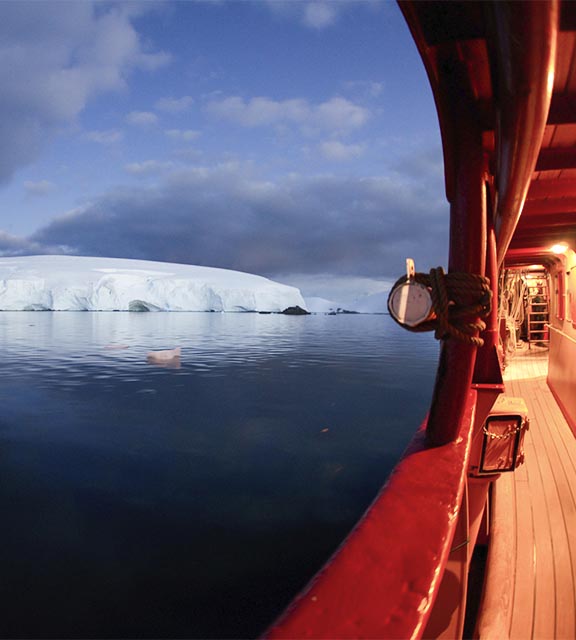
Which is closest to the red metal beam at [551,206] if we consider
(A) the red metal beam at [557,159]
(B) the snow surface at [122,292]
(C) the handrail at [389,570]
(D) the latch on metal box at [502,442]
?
(A) the red metal beam at [557,159]

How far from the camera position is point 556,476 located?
11.1 feet

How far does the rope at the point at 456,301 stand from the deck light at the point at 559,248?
4512mm

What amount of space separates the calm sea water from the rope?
12.2ft

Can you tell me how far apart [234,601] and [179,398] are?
9.60 m

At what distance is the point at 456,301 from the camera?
1410 millimetres

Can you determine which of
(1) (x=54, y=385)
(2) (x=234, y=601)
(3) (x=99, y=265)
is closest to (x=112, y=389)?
(1) (x=54, y=385)

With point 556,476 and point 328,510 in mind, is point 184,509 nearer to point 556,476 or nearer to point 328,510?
point 328,510

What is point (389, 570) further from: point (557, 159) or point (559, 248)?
point (559, 248)

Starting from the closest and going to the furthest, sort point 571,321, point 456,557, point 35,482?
point 456,557 → point 571,321 → point 35,482

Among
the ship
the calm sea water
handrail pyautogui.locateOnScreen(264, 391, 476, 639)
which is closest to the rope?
the ship

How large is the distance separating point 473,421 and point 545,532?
135 cm

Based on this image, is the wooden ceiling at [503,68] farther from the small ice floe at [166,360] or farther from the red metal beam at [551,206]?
the small ice floe at [166,360]

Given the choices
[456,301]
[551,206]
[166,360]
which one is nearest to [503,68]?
[456,301]

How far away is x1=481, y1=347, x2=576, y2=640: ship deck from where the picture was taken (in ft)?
6.52
